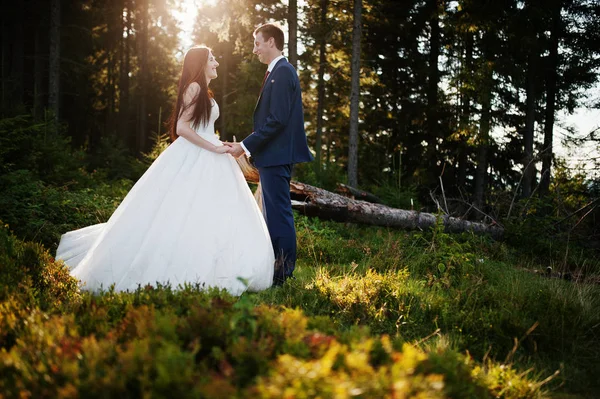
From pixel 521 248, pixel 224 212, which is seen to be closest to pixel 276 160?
pixel 224 212

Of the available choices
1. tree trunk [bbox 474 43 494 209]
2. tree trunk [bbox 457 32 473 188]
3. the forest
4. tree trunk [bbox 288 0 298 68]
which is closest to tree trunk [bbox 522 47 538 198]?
the forest

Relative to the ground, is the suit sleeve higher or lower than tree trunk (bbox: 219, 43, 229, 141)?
lower

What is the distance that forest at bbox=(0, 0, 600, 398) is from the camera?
7.01 feet

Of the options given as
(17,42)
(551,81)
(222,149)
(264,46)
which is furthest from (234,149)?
(17,42)

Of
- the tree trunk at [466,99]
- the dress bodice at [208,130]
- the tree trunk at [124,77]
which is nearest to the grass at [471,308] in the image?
the dress bodice at [208,130]

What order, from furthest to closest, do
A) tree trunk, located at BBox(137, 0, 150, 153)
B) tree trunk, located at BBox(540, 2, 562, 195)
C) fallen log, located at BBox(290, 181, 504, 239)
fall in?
tree trunk, located at BBox(137, 0, 150, 153) < tree trunk, located at BBox(540, 2, 562, 195) < fallen log, located at BBox(290, 181, 504, 239)

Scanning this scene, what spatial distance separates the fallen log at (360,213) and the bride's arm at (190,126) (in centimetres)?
293

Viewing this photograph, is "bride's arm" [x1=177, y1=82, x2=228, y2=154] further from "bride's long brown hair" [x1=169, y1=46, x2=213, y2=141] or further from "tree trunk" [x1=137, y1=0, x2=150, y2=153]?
"tree trunk" [x1=137, y1=0, x2=150, y2=153]

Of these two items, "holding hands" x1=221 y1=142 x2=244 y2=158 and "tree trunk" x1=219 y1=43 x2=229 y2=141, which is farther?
"tree trunk" x1=219 y1=43 x2=229 y2=141

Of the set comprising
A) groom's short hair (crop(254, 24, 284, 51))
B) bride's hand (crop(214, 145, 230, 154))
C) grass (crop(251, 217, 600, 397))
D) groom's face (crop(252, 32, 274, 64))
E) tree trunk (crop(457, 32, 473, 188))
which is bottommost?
grass (crop(251, 217, 600, 397))

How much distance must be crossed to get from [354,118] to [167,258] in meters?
10.3

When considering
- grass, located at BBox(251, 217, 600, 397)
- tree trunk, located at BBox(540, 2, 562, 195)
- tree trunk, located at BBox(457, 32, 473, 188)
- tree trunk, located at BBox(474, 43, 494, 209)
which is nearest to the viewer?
grass, located at BBox(251, 217, 600, 397)

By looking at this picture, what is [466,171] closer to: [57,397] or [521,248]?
[521,248]

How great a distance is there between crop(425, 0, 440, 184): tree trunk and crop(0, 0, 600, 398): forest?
0.34ft
